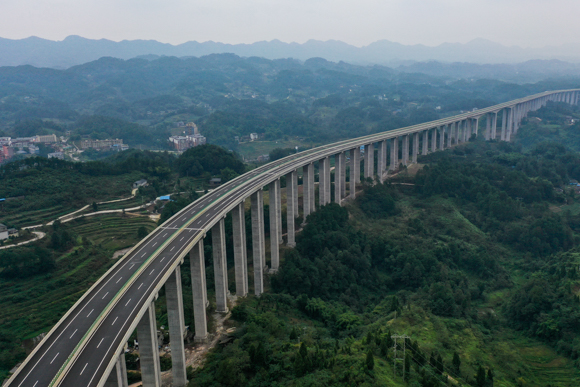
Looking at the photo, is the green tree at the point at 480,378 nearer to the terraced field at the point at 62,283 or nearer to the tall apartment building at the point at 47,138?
the terraced field at the point at 62,283

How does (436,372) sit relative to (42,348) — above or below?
below

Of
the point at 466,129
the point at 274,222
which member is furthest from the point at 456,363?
the point at 466,129

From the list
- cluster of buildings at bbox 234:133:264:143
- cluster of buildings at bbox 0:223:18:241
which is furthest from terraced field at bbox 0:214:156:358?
cluster of buildings at bbox 234:133:264:143

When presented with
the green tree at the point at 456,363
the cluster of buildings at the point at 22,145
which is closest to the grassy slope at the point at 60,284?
the green tree at the point at 456,363

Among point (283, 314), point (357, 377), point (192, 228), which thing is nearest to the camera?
point (357, 377)

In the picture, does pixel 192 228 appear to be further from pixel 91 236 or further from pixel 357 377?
pixel 91 236

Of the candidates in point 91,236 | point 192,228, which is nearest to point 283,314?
point 192,228

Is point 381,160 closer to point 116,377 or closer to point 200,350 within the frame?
point 200,350
